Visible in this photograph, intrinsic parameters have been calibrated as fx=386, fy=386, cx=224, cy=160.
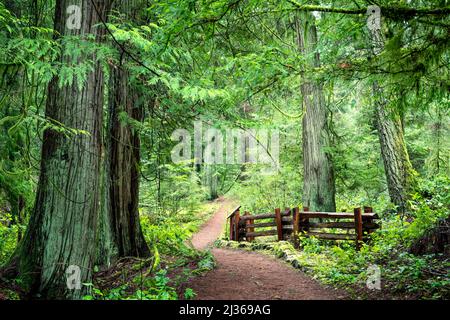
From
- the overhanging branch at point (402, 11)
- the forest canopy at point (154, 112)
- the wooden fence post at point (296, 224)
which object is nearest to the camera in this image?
the overhanging branch at point (402, 11)

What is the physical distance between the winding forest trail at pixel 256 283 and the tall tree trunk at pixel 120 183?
1.82m

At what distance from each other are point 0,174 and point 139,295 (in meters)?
2.71

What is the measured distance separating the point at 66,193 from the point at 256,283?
13.4ft

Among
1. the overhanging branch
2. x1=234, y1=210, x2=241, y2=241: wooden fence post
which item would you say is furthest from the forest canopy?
x1=234, y1=210, x2=241, y2=241: wooden fence post

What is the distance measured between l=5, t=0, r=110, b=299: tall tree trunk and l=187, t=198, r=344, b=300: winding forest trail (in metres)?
2.11

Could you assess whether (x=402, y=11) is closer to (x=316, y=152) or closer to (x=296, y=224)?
(x=296, y=224)

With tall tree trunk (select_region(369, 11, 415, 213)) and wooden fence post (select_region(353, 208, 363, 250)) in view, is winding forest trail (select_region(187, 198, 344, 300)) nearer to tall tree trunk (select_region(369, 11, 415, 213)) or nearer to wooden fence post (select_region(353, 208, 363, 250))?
wooden fence post (select_region(353, 208, 363, 250))

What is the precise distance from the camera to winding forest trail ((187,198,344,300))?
669 cm

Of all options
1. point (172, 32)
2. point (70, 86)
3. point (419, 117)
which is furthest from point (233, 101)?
point (419, 117)

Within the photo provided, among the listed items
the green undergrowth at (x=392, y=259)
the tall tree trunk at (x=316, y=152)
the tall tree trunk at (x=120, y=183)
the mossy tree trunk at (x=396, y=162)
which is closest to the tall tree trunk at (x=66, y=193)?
the tall tree trunk at (x=120, y=183)

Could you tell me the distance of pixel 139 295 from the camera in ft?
18.7

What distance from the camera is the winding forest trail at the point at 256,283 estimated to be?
6691 mm

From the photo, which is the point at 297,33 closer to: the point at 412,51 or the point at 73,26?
the point at 412,51

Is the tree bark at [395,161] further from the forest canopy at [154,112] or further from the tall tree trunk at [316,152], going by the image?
the tall tree trunk at [316,152]
